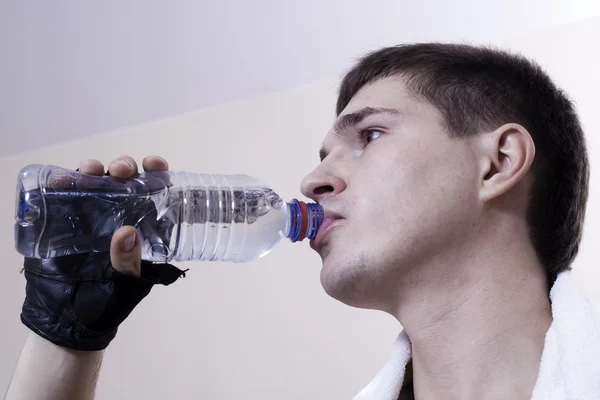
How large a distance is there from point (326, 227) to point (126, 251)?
0.30 meters

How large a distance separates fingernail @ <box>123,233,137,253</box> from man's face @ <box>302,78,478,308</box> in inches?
10.9

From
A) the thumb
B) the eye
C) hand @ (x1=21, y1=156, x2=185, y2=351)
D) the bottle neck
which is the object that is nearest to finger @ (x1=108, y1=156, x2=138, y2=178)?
hand @ (x1=21, y1=156, x2=185, y2=351)

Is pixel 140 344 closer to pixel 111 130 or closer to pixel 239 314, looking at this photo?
pixel 239 314

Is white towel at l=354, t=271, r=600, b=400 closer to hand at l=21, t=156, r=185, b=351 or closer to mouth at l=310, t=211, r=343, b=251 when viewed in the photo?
mouth at l=310, t=211, r=343, b=251

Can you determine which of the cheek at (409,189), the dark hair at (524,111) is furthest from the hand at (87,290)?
the dark hair at (524,111)

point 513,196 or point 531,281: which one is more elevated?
point 513,196

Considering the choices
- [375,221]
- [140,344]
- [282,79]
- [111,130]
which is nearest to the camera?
[375,221]

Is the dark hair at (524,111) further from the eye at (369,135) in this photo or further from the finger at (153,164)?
the finger at (153,164)

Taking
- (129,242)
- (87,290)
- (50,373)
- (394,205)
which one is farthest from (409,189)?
(50,373)

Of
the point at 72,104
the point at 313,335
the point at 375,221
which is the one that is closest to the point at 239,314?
the point at 313,335

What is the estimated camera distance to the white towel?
3.07 ft

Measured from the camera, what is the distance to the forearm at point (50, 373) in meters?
1.11

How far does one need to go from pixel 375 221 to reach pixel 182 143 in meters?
1.49

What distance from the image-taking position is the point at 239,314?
207 cm
